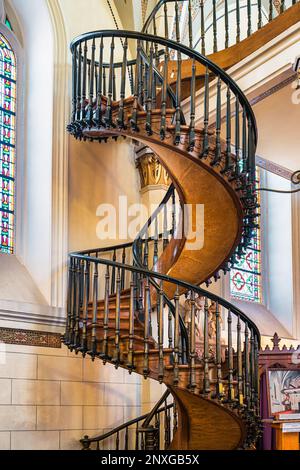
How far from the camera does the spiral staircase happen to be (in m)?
5.57

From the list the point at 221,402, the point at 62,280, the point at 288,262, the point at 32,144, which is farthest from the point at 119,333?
the point at 288,262

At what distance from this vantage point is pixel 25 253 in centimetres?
714

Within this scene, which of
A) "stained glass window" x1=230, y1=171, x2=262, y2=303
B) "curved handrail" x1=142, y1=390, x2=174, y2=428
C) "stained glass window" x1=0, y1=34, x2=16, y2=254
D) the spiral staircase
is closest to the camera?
the spiral staircase

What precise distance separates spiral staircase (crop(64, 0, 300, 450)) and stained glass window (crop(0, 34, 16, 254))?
0.90 meters

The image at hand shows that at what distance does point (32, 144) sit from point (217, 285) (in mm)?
2799

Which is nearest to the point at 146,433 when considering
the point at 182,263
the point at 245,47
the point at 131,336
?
the point at 131,336

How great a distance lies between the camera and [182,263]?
261 inches

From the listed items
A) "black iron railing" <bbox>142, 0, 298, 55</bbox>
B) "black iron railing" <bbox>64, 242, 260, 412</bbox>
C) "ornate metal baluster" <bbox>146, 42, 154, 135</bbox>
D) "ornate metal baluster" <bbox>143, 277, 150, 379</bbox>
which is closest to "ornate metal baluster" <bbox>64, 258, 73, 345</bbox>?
"black iron railing" <bbox>64, 242, 260, 412</bbox>

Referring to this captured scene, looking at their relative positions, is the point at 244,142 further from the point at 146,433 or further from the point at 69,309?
the point at 146,433

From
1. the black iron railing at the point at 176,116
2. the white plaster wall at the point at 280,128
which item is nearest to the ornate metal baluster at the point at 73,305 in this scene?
the black iron railing at the point at 176,116

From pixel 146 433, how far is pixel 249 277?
4140 mm

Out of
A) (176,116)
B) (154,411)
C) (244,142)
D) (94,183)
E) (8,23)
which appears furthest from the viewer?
(8,23)

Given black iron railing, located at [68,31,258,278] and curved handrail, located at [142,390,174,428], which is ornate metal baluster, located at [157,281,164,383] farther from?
black iron railing, located at [68,31,258,278]
